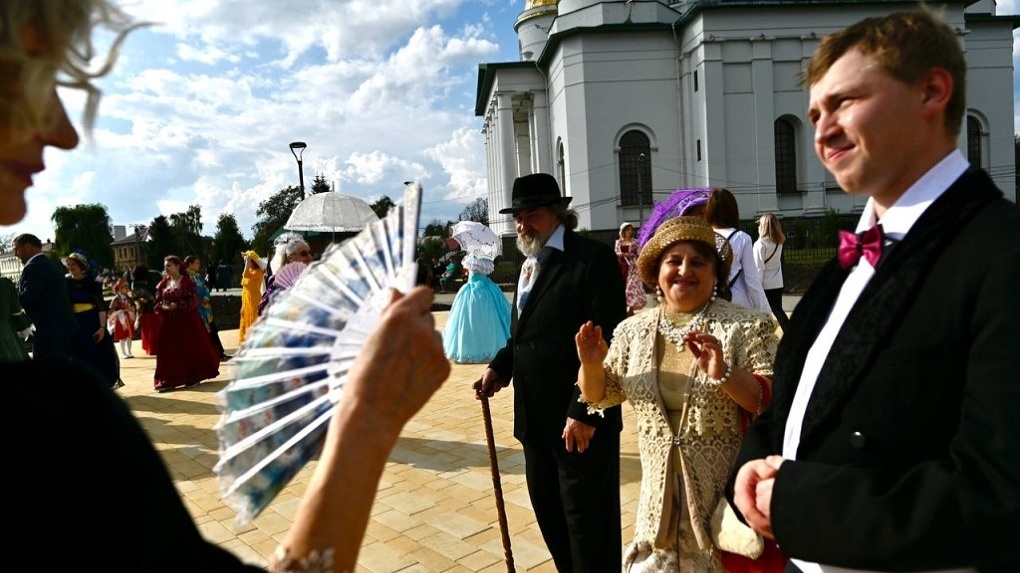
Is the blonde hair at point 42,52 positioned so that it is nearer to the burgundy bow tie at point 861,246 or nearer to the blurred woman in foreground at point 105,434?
the blurred woman in foreground at point 105,434

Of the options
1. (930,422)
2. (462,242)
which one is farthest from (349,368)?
(462,242)

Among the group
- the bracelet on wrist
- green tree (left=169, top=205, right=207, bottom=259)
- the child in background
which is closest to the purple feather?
the bracelet on wrist

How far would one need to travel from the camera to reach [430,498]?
4617 mm

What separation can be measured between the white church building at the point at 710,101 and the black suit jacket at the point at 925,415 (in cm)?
3107

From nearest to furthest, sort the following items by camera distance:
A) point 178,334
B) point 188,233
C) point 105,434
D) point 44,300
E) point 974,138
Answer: point 105,434 < point 44,300 < point 178,334 < point 974,138 < point 188,233

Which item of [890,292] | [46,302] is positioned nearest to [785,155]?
[46,302]

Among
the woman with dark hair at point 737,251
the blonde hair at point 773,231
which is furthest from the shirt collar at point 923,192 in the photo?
the blonde hair at point 773,231

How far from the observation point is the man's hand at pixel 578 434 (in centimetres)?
292

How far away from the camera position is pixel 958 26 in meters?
30.5

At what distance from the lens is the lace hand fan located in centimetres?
110

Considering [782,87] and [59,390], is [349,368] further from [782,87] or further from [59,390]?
[782,87]

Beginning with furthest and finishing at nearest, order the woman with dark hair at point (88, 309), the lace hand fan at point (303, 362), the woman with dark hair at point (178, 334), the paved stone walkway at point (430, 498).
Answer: the woman with dark hair at point (178, 334) → the woman with dark hair at point (88, 309) → the paved stone walkway at point (430, 498) → the lace hand fan at point (303, 362)

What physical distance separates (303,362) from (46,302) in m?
6.42

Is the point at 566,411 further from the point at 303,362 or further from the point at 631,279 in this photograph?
the point at 631,279
